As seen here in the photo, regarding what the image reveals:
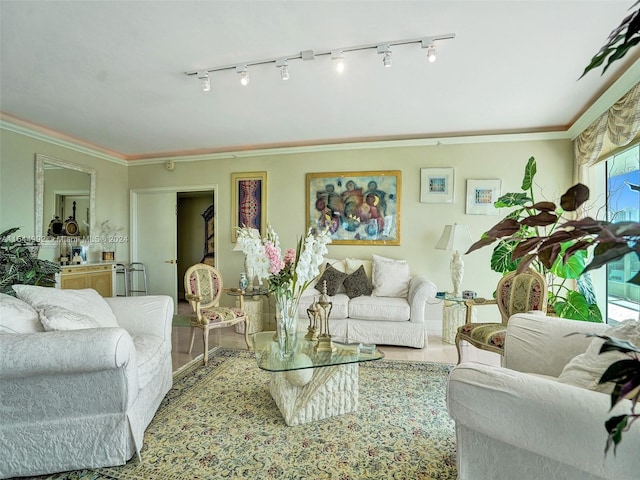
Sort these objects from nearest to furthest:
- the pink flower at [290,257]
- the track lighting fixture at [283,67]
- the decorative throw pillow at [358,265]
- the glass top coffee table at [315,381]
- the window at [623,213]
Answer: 1. the glass top coffee table at [315,381]
2. the pink flower at [290,257]
3. the track lighting fixture at [283,67]
4. the window at [623,213]
5. the decorative throw pillow at [358,265]

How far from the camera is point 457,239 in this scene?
382 centimetres

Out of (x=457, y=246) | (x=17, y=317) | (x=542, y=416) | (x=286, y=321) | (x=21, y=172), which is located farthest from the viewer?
(x=21, y=172)

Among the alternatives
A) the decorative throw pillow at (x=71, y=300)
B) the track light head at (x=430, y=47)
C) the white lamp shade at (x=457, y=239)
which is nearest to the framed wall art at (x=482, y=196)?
the white lamp shade at (x=457, y=239)

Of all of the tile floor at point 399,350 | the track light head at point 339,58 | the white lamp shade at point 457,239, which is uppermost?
the track light head at point 339,58

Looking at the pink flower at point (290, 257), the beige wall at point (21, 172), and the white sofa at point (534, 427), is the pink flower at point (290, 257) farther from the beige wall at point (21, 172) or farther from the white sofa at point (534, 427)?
the beige wall at point (21, 172)

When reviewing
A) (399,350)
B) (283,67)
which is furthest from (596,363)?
(283,67)

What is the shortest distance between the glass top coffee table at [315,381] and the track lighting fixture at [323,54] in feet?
6.92

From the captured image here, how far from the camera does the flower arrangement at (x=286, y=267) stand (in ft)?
6.84

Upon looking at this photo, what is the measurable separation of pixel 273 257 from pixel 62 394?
50.3 inches

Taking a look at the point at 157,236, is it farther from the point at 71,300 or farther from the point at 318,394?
the point at 318,394

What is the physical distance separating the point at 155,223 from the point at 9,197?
6.16 ft

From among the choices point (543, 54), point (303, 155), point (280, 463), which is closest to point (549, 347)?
point (280, 463)

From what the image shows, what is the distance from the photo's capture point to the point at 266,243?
2.12m

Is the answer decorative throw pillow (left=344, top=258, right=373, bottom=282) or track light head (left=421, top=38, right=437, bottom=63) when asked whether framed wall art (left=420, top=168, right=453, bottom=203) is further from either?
track light head (left=421, top=38, right=437, bottom=63)
